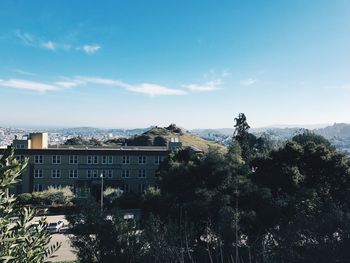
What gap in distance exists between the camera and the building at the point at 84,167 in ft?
170

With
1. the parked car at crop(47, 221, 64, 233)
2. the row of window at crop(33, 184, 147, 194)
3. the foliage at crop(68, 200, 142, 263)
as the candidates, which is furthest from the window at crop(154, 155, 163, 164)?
the foliage at crop(68, 200, 142, 263)

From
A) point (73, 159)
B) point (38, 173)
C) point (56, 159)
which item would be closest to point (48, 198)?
point (38, 173)

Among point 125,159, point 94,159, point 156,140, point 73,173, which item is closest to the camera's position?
point 73,173

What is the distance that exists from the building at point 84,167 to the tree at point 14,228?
45.4 m

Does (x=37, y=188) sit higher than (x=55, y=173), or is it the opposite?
(x=55, y=173)

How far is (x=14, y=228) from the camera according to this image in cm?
661

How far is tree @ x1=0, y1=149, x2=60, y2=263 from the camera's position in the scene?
6160mm

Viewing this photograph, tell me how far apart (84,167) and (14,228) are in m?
47.8

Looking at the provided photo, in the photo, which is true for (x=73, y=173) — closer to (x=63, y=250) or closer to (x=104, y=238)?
(x=63, y=250)

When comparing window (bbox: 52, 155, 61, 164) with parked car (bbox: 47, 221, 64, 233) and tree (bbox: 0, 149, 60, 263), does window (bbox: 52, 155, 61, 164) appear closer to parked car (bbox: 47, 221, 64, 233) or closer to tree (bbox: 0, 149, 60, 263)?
parked car (bbox: 47, 221, 64, 233)

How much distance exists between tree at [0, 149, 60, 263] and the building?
149 ft

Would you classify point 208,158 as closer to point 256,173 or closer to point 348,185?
point 256,173

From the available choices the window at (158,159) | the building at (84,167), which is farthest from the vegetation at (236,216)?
the building at (84,167)

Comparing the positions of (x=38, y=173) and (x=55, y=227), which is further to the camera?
(x=38, y=173)
